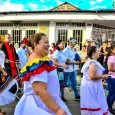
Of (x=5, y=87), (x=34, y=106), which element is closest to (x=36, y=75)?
(x=34, y=106)

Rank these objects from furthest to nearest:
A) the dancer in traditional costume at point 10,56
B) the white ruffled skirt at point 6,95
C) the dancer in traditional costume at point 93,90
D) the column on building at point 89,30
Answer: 1. the column on building at point 89,30
2. the dancer in traditional costume at point 10,56
3. the white ruffled skirt at point 6,95
4. the dancer in traditional costume at point 93,90

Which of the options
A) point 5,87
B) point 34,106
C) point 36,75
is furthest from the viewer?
point 5,87

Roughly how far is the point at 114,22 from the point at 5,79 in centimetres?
1228

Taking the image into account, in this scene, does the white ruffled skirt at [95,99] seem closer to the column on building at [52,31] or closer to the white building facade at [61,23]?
the white building facade at [61,23]

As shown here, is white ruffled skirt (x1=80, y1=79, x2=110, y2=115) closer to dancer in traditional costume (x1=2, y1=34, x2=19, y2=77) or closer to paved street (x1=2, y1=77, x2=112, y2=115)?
paved street (x1=2, y1=77, x2=112, y2=115)

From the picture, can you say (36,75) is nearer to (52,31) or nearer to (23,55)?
(23,55)

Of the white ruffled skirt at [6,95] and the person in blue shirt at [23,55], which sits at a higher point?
the person in blue shirt at [23,55]

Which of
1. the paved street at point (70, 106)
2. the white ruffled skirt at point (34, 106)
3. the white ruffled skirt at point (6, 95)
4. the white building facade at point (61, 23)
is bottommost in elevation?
the paved street at point (70, 106)

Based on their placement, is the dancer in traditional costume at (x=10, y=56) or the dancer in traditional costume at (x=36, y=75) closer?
the dancer in traditional costume at (x=36, y=75)

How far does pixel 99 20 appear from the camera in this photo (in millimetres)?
16703

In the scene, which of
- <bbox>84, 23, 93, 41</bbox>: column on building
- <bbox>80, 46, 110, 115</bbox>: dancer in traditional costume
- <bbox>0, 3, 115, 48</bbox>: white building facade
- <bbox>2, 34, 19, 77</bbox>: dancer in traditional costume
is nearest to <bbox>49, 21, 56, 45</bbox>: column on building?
<bbox>0, 3, 115, 48</bbox>: white building facade

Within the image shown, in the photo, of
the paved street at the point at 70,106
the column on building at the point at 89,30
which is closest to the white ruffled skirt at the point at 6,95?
the paved street at the point at 70,106

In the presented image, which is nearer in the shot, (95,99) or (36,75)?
(36,75)

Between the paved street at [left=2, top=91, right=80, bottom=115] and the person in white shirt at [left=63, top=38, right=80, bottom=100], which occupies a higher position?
the person in white shirt at [left=63, top=38, right=80, bottom=100]
